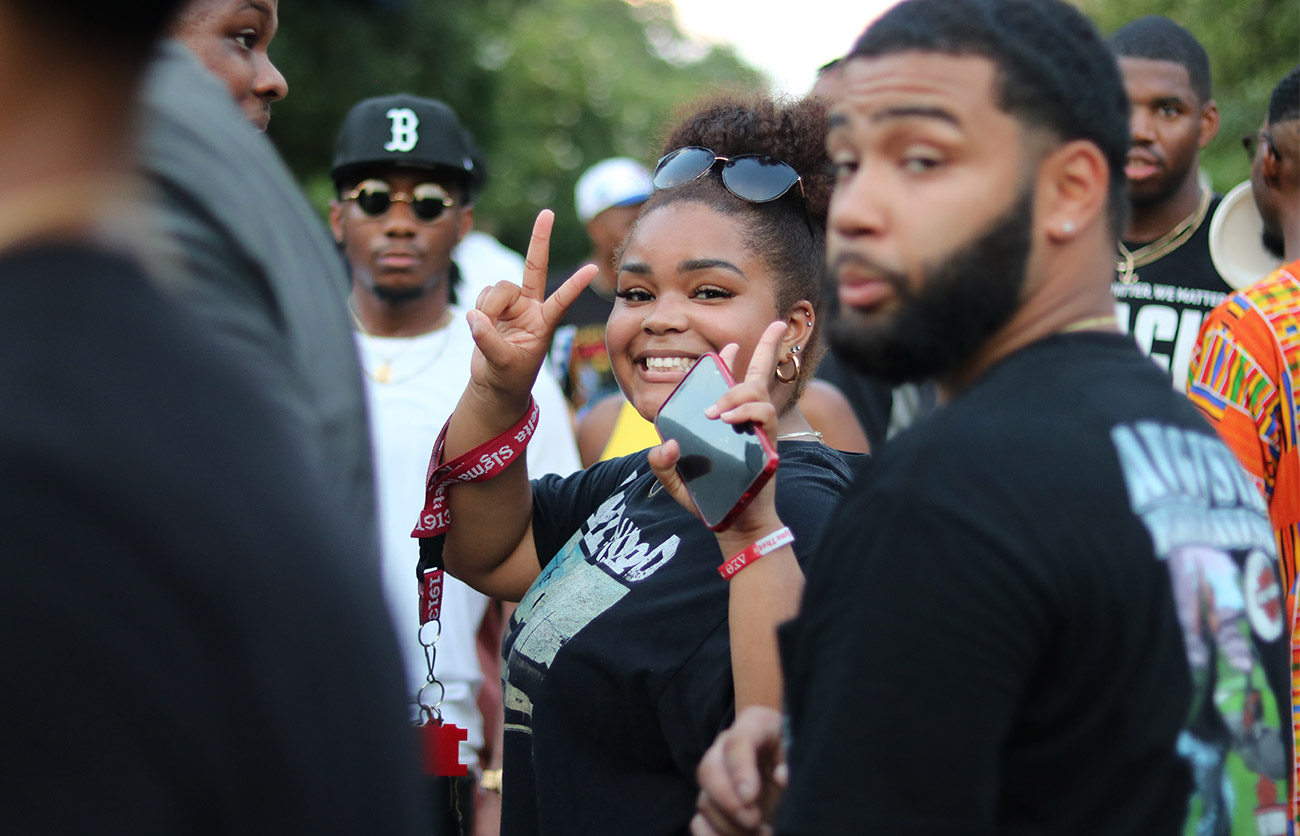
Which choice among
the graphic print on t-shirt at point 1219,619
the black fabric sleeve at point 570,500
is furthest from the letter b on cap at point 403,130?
the graphic print on t-shirt at point 1219,619

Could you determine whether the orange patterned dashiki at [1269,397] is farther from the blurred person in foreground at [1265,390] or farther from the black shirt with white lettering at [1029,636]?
the black shirt with white lettering at [1029,636]

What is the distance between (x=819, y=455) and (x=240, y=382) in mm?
1681

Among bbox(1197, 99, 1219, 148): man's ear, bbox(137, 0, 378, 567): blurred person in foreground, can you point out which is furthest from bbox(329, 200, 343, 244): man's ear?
bbox(137, 0, 378, 567): blurred person in foreground

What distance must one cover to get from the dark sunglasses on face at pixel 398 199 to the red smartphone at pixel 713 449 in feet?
9.10

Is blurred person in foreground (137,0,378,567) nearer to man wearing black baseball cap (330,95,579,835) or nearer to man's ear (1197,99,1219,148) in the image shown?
man wearing black baseball cap (330,95,579,835)

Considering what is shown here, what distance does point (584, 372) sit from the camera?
668 centimetres

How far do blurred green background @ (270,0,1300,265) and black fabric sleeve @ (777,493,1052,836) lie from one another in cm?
77

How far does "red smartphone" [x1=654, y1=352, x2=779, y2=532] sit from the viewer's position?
206cm

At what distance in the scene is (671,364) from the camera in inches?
106

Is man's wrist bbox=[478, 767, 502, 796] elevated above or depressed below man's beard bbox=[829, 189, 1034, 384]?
below

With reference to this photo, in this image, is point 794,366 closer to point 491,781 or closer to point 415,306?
point 491,781

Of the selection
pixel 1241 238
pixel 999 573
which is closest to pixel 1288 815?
pixel 999 573

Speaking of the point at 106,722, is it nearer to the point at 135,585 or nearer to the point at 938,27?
the point at 135,585

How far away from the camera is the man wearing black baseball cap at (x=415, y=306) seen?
4176mm
